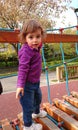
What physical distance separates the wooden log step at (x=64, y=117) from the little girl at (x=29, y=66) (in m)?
0.42

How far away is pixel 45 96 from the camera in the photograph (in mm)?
6586

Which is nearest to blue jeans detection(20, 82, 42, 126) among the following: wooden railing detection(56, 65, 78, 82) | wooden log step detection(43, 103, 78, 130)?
A: wooden log step detection(43, 103, 78, 130)

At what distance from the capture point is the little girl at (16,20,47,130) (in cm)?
221

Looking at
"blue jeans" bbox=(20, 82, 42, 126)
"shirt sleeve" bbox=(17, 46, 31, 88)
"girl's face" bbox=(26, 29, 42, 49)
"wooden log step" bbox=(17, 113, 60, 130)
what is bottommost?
"wooden log step" bbox=(17, 113, 60, 130)

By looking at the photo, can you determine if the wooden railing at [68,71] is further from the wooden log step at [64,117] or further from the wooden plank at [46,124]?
the wooden plank at [46,124]

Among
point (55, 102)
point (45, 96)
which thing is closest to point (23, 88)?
point (55, 102)

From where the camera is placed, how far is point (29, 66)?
229 centimetres

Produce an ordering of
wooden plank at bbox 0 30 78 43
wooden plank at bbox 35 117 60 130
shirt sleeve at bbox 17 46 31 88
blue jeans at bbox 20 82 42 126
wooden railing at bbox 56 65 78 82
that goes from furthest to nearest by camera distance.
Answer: wooden railing at bbox 56 65 78 82
wooden plank at bbox 0 30 78 43
wooden plank at bbox 35 117 60 130
blue jeans at bbox 20 82 42 126
shirt sleeve at bbox 17 46 31 88

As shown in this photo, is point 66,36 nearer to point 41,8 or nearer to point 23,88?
point 23,88

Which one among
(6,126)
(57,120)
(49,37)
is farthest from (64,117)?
(49,37)

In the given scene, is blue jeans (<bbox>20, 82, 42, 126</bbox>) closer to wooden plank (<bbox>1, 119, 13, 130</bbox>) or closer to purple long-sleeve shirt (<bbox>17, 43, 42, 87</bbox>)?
purple long-sleeve shirt (<bbox>17, 43, 42, 87</bbox>)

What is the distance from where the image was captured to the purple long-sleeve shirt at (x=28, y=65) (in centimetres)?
220

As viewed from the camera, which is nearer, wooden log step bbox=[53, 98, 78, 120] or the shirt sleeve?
the shirt sleeve

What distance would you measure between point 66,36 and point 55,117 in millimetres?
1401
